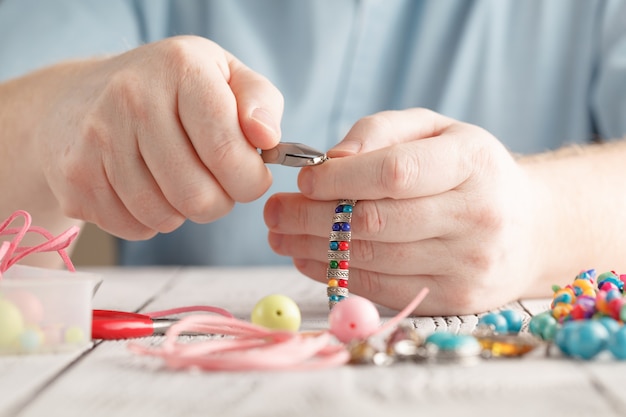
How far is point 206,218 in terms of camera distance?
76 centimetres

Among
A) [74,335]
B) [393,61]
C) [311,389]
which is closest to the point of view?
[311,389]

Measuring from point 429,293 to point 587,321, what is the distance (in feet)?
0.76

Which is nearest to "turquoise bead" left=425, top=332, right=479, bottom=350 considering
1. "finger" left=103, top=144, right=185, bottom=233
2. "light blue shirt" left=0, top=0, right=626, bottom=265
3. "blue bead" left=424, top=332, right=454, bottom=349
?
"blue bead" left=424, top=332, right=454, bottom=349

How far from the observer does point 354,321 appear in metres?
0.56

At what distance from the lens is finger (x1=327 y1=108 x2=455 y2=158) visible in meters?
0.75

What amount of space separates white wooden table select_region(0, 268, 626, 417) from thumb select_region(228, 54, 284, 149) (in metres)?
0.22

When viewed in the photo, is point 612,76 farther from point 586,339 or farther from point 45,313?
point 45,313

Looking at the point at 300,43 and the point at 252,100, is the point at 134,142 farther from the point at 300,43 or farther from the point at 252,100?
the point at 300,43

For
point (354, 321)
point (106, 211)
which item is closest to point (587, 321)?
point (354, 321)

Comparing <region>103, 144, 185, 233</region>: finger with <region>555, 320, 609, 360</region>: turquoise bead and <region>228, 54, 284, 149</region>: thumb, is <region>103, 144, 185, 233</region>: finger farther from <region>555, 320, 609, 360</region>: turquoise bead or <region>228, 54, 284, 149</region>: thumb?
<region>555, 320, 609, 360</region>: turquoise bead

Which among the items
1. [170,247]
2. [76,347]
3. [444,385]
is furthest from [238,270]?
[444,385]

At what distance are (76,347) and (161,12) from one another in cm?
106

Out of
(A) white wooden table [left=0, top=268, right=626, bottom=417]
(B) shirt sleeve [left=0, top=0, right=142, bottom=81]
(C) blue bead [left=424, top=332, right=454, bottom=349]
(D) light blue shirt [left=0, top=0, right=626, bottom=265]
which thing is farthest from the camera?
(D) light blue shirt [left=0, top=0, right=626, bottom=265]

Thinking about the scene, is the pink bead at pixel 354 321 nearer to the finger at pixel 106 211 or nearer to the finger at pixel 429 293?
the finger at pixel 429 293
